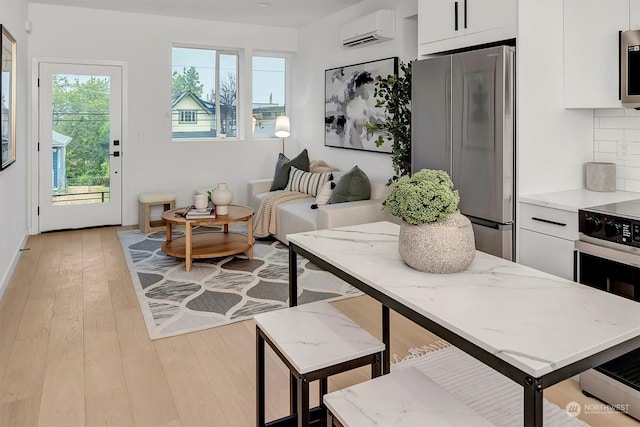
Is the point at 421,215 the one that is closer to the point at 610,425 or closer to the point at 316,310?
the point at 316,310

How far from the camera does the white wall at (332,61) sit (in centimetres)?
482

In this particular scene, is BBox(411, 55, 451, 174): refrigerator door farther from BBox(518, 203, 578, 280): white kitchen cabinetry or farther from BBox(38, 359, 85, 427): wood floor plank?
BBox(38, 359, 85, 427): wood floor plank

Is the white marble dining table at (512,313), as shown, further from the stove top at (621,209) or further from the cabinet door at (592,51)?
the cabinet door at (592,51)

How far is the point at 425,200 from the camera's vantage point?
149cm

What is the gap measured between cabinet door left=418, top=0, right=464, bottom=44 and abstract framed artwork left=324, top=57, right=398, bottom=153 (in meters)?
1.41

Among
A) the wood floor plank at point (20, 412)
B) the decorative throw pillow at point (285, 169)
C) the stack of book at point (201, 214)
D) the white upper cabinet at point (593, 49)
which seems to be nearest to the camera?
the wood floor plank at point (20, 412)

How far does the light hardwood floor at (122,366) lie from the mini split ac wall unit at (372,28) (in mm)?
2801

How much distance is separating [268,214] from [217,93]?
2.40 m

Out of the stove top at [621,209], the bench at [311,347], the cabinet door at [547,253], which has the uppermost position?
the stove top at [621,209]

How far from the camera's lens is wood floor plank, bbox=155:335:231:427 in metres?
2.16

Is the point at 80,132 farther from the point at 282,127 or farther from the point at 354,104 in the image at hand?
the point at 354,104

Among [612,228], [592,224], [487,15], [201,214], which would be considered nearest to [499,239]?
[592,224]

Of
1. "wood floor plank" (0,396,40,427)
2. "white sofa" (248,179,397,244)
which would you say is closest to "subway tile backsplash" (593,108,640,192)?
"white sofa" (248,179,397,244)

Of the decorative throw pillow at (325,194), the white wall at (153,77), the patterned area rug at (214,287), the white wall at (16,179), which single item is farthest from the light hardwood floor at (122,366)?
the white wall at (153,77)
